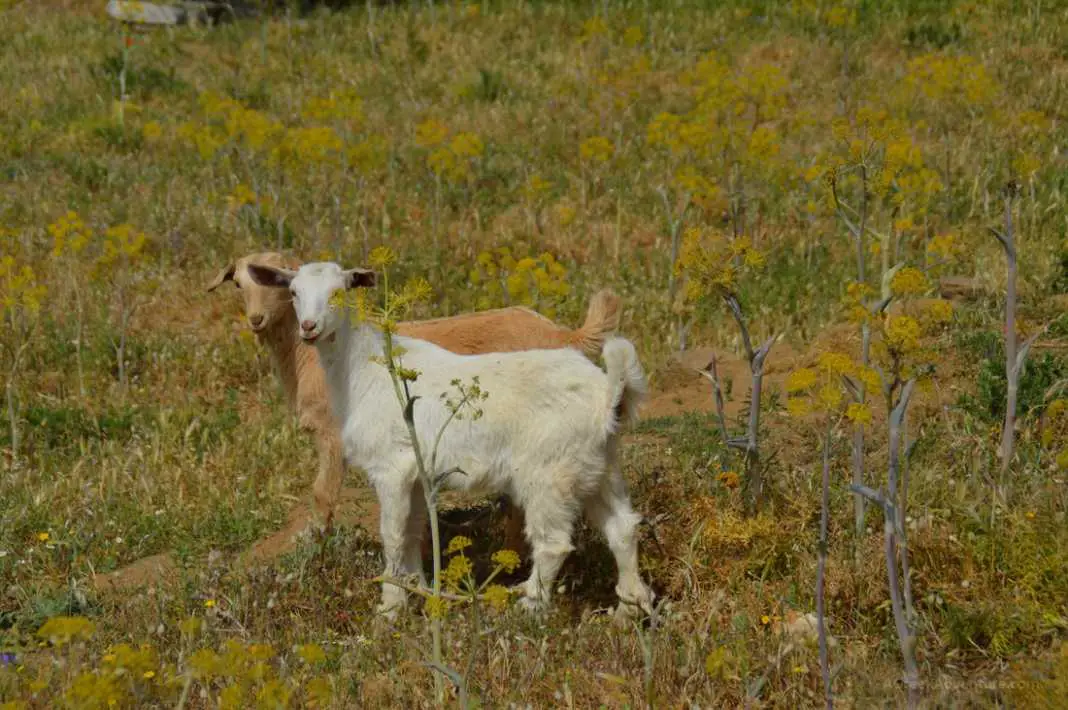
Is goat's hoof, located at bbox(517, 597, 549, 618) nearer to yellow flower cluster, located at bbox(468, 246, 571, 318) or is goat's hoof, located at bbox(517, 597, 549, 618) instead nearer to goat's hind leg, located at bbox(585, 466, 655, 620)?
goat's hind leg, located at bbox(585, 466, 655, 620)

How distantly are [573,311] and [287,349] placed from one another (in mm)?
3454

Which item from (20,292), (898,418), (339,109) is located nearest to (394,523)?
(898,418)

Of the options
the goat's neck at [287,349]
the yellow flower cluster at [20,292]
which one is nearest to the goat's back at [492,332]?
the goat's neck at [287,349]

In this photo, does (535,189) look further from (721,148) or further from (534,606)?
(534,606)

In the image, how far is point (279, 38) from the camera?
17.4 m

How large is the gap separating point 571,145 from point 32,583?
29.7 ft

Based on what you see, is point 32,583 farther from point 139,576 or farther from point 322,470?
point 322,470

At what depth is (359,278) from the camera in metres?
5.73

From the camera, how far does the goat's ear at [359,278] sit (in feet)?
18.4

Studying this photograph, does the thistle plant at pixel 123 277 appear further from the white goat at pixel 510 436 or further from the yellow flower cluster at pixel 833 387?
the yellow flower cluster at pixel 833 387

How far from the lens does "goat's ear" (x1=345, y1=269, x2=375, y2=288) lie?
221 inches

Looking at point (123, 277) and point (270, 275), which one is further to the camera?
point (123, 277)

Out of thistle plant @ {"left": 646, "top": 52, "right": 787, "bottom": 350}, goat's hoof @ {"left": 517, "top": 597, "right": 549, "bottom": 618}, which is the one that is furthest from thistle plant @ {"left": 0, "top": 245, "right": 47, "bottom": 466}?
thistle plant @ {"left": 646, "top": 52, "right": 787, "bottom": 350}

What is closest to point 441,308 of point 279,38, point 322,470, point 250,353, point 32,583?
point 250,353
